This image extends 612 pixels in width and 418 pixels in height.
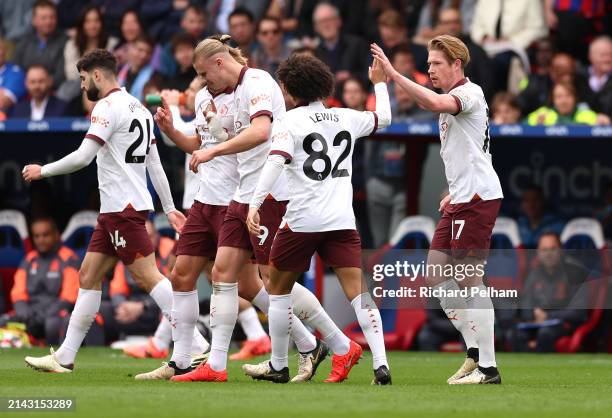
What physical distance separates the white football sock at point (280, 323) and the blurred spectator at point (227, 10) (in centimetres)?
968

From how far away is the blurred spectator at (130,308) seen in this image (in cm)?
1611

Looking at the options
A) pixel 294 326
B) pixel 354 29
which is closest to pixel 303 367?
pixel 294 326

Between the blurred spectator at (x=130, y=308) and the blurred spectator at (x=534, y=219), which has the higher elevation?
the blurred spectator at (x=534, y=219)

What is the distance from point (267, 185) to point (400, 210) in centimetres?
740

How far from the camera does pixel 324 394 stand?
9453 millimetres

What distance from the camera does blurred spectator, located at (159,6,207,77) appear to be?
746 inches

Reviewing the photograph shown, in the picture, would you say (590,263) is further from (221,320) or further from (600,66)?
(221,320)

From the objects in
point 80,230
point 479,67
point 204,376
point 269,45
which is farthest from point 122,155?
point 269,45

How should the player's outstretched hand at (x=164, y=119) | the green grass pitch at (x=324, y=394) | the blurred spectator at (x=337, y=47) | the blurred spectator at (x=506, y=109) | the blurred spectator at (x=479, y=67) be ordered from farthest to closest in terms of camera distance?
the blurred spectator at (x=337, y=47), the blurred spectator at (x=479, y=67), the blurred spectator at (x=506, y=109), the player's outstretched hand at (x=164, y=119), the green grass pitch at (x=324, y=394)

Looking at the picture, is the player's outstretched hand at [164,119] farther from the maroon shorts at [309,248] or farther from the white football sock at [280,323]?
the white football sock at [280,323]

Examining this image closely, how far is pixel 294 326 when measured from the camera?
35.6 ft

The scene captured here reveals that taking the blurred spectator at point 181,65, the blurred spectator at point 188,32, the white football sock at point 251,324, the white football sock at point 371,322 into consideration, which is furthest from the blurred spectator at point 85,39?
the white football sock at point 371,322

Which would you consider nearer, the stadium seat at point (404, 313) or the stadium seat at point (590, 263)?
the stadium seat at point (590, 263)

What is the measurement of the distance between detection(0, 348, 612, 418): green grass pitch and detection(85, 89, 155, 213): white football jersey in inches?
50.7
